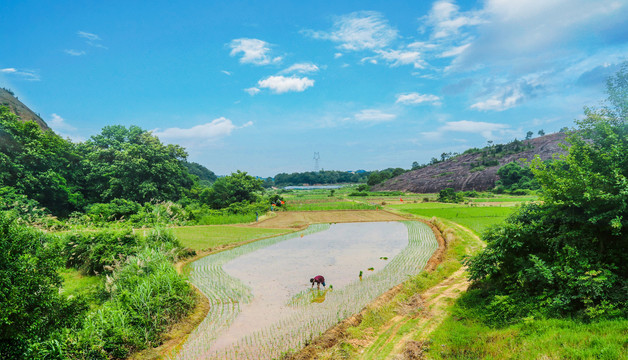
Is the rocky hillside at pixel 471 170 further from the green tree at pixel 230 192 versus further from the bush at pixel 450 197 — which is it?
the green tree at pixel 230 192

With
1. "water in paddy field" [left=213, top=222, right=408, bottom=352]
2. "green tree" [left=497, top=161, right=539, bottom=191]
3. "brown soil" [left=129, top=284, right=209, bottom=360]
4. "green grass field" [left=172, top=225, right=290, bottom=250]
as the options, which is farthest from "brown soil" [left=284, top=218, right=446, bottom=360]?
"green tree" [left=497, top=161, right=539, bottom=191]

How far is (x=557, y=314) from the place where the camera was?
6039 millimetres

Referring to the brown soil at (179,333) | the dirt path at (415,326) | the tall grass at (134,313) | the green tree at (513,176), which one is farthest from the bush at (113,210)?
the green tree at (513,176)

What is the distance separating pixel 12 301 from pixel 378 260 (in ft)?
42.4

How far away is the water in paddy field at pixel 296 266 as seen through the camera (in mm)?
8961

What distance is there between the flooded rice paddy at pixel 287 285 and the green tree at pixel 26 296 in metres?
2.73

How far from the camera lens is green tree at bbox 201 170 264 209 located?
35594 millimetres

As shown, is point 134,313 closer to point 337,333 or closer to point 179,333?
point 179,333

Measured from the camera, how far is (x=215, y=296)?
10.7m

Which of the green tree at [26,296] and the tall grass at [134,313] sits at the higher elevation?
the green tree at [26,296]

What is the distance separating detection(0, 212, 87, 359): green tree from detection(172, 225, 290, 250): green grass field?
1197 centimetres

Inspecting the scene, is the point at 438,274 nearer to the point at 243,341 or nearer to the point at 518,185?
the point at 243,341

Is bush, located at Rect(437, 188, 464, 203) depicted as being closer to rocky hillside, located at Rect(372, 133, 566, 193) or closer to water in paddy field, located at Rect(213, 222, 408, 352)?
water in paddy field, located at Rect(213, 222, 408, 352)

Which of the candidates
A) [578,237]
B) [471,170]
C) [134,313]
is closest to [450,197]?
[578,237]
